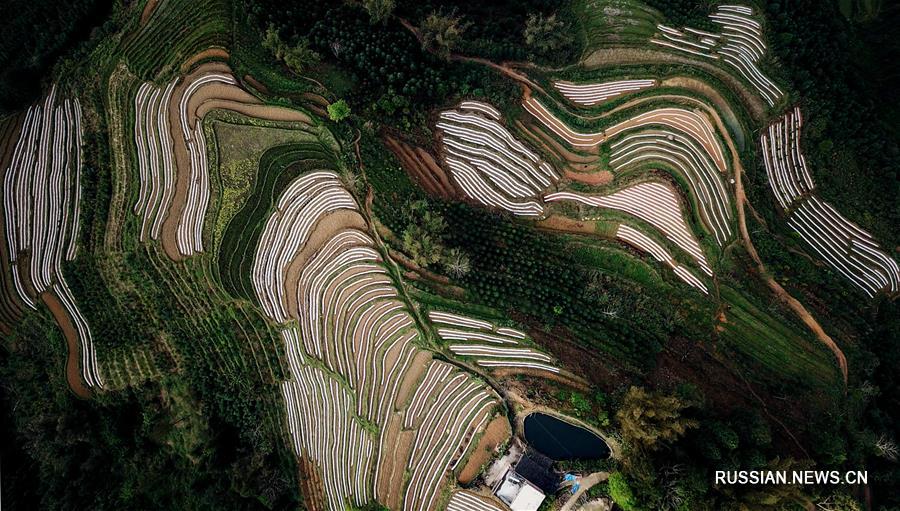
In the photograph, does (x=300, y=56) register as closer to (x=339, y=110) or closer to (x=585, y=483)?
(x=339, y=110)

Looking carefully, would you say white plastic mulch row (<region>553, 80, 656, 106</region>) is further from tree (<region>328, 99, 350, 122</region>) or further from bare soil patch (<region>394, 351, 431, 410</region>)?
bare soil patch (<region>394, 351, 431, 410</region>)

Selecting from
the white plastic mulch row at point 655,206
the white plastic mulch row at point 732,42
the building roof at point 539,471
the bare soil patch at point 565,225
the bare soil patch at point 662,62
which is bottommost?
the building roof at point 539,471

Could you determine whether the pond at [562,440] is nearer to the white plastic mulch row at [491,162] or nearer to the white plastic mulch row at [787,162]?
the white plastic mulch row at [491,162]

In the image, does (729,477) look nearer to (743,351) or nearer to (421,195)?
(743,351)

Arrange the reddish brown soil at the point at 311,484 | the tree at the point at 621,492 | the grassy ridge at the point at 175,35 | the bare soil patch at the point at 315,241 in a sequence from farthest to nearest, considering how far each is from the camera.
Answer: the grassy ridge at the point at 175,35 < the bare soil patch at the point at 315,241 < the reddish brown soil at the point at 311,484 < the tree at the point at 621,492

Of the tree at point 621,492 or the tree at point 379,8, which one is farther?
the tree at point 379,8

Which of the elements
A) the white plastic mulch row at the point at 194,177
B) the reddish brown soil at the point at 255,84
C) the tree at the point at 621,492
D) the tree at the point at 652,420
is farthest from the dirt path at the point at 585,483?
the reddish brown soil at the point at 255,84

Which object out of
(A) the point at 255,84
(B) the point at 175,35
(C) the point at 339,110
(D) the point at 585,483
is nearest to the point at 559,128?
(C) the point at 339,110
